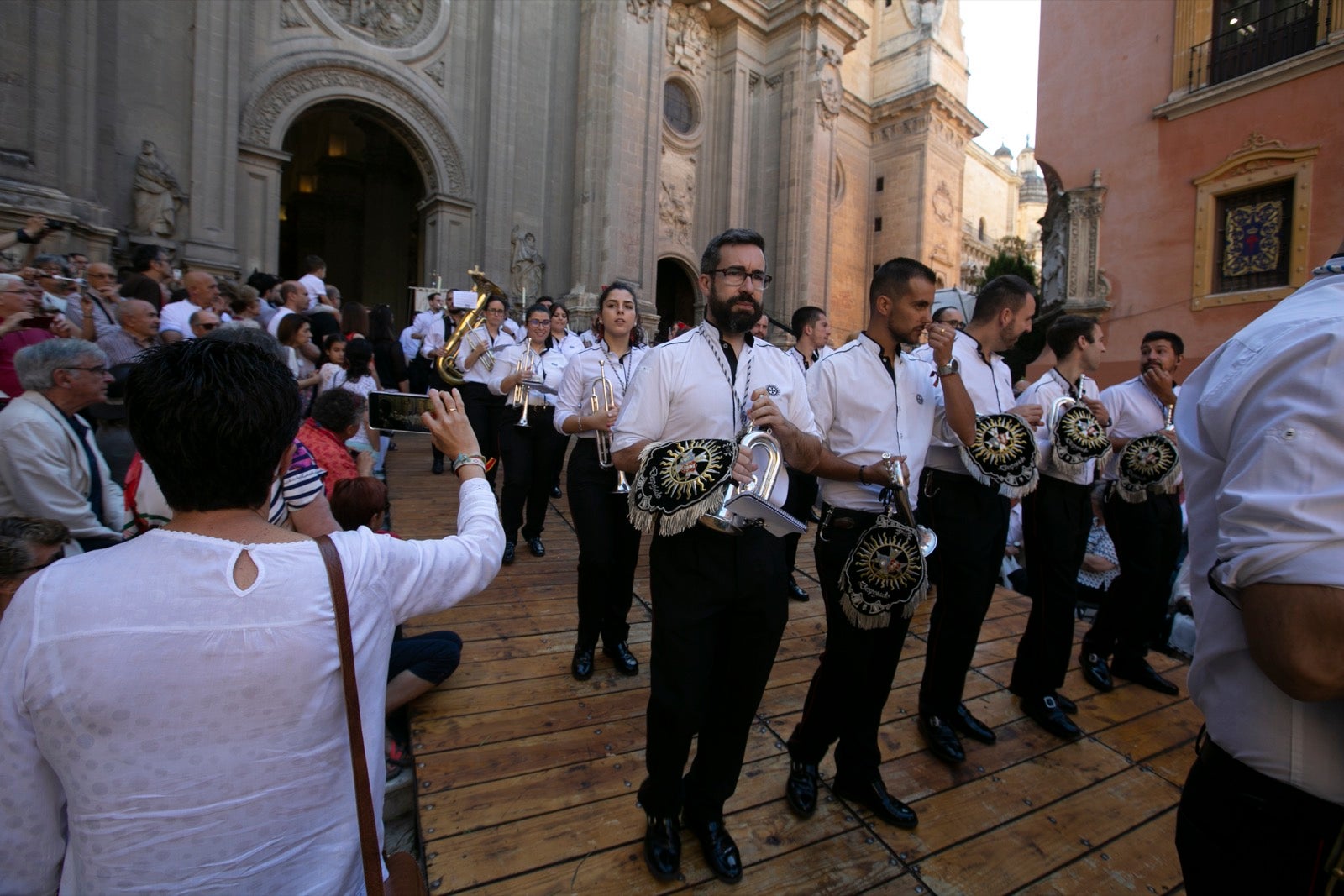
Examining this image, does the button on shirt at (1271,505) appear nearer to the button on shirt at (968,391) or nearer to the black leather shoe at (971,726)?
the button on shirt at (968,391)

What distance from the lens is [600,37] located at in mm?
16141

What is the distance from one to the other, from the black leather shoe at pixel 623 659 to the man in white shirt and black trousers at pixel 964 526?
1631 mm

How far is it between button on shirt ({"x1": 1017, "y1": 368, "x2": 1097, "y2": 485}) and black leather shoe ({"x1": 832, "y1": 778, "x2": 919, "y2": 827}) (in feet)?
6.36

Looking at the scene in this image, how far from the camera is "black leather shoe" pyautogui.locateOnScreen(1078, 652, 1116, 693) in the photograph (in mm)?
4316

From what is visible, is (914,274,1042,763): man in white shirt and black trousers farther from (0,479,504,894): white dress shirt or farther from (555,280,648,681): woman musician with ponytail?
(0,479,504,894): white dress shirt

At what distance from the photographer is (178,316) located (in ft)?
21.1

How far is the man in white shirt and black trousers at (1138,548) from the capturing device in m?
4.36

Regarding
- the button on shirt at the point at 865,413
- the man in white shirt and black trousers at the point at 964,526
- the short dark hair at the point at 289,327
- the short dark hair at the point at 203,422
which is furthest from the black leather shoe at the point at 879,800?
Answer: the short dark hair at the point at 289,327

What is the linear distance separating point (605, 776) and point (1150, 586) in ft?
12.2

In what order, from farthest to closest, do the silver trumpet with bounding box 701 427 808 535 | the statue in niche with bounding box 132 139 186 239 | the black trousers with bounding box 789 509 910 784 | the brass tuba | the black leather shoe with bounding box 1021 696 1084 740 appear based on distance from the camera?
the statue in niche with bounding box 132 139 186 239 → the brass tuba → the black leather shoe with bounding box 1021 696 1084 740 → the black trousers with bounding box 789 509 910 784 → the silver trumpet with bounding box 701 427 808 535

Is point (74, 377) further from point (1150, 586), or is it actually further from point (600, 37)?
point (600, 37)

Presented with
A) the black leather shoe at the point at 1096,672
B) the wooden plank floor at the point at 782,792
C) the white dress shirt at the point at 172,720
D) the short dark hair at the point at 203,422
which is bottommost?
the wooden plank floor at the point at 782,792

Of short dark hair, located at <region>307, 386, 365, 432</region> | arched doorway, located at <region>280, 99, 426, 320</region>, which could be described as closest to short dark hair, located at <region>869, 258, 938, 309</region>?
short dark hair, located at <region>307, 386, 365, 432</region>

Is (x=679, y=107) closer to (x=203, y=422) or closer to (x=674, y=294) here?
(x=674, y=294)
